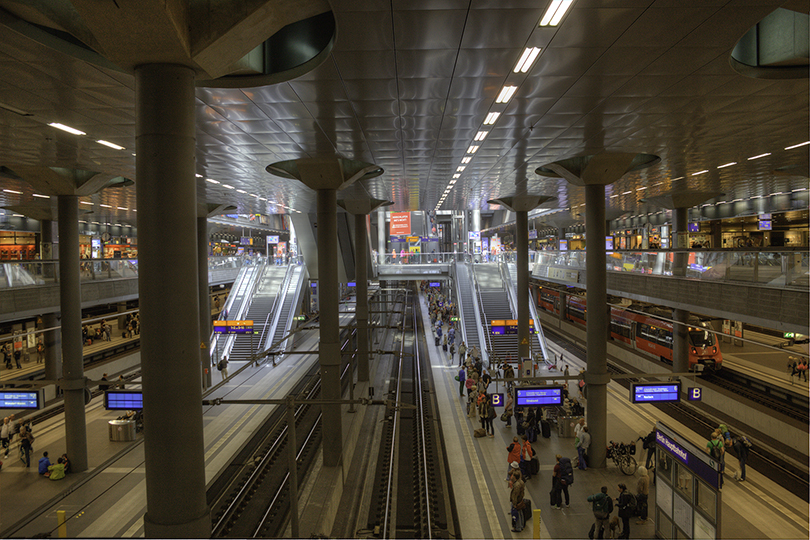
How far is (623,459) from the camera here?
522 inches

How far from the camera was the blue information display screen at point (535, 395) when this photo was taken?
13984 mm

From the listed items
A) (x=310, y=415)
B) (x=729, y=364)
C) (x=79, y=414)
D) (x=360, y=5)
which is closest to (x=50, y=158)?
(x=79, y=414)

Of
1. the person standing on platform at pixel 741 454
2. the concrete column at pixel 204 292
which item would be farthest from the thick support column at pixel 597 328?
the concrete column at pixel 204 292

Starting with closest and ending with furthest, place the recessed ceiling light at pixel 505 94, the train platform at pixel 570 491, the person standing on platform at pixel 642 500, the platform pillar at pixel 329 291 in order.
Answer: the recessed ceiling light at pixel 505 94 → the train platform at pixel 570 491 → the person standing on platform at pixel 642 500 → the platform pillar at pixel 329 291

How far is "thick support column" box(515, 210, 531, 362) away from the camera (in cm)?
2395

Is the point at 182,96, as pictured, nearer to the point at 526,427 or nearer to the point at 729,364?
the point at 526,427

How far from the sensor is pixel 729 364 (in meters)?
23.4

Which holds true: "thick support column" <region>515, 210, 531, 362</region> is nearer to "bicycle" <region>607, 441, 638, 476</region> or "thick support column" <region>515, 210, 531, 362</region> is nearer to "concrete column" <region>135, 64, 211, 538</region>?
"bicycle" <region>607, 441, 638, 476</region>

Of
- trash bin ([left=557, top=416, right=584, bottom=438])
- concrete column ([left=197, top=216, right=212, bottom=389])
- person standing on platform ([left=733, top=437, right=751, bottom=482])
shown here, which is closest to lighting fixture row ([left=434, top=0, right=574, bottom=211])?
trash bin ([left=557, top=416, right=584, bottom=438])

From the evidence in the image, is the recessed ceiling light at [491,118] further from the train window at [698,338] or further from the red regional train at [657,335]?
the train window at [698,338]

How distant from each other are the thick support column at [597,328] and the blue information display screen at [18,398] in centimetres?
1582

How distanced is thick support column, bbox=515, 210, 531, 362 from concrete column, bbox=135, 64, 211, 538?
20559mm

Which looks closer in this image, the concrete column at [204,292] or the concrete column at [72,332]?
the concrete column at [72,332]

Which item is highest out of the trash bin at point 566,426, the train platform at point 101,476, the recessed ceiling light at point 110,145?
the recessed ceiling light at point 110,145
